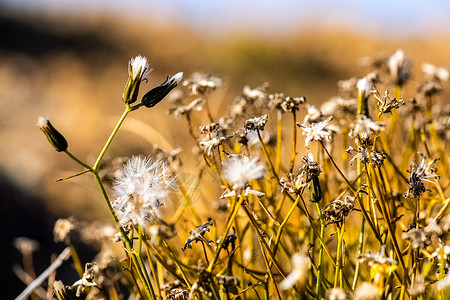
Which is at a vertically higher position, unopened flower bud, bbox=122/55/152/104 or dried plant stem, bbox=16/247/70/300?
unopened flower bud, bbox=122/55/152/104

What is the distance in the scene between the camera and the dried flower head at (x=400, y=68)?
2.35ft

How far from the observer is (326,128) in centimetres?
43

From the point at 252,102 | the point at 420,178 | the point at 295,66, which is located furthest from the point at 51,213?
the point at 295,66

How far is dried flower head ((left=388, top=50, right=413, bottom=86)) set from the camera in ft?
2.35

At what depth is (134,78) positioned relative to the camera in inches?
16.9

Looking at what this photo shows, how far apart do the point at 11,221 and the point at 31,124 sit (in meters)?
1.13

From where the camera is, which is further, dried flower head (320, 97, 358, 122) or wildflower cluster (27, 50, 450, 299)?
dried flower head (320, 97, 358, 122)

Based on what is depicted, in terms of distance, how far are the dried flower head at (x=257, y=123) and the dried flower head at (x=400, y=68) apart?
1.26ft

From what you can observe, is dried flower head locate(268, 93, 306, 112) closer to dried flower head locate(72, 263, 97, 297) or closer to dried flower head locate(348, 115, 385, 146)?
dried flower head locate(348, 115, 385, 146)

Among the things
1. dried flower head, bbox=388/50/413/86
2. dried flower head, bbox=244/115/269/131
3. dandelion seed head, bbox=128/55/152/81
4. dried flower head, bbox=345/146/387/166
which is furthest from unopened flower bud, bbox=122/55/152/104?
dried flower head, bbox=388/50/413/86

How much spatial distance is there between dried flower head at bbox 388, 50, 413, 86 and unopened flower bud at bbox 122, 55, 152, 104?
0.48 metres

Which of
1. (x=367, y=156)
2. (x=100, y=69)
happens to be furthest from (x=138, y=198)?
(x=100, y=69)

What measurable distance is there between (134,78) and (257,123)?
Result: 5.7 inches

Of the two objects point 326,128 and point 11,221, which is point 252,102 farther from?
point 11,221
